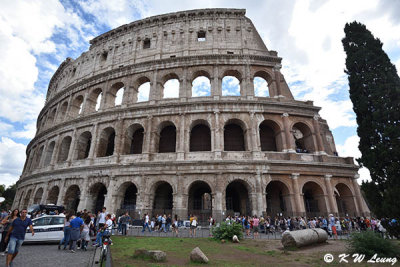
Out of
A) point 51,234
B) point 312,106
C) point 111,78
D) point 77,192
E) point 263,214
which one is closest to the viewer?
point 51,234

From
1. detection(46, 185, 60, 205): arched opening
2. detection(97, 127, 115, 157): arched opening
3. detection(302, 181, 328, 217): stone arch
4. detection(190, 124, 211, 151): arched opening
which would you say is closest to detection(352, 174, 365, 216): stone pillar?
detection(302, 181, 328, 217): stone arch

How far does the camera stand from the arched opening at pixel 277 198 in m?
15.8

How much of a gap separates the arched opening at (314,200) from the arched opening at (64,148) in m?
23.1

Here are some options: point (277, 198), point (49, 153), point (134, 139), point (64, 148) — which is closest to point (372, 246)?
point (277, 198)

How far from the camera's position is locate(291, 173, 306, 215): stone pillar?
14.7 meters

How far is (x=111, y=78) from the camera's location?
21.2 m

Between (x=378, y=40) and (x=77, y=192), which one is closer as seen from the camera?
(x=378, y=40)

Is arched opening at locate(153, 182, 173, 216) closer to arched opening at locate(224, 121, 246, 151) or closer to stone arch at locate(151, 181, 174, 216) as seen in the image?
stone arch at locate(151, 181, 174, 216)

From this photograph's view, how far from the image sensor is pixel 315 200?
53.9ft

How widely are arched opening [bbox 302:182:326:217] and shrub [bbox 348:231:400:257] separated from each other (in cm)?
898

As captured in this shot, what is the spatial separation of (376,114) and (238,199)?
11698 mm

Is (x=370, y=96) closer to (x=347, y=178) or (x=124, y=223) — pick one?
(x=347, y=178)

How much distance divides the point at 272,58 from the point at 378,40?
10.3 metres

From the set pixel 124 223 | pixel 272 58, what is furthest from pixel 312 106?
pixel 124 223
